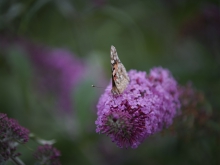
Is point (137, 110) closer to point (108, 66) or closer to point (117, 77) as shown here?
point (117, 77)

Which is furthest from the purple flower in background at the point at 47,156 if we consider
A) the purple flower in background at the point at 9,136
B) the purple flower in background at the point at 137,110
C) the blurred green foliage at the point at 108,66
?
the blurred green foliage at the point at 108,66

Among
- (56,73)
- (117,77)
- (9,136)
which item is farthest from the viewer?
(56,73)

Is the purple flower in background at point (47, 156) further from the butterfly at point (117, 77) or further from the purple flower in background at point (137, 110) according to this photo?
the butterfly at point (117, 77)

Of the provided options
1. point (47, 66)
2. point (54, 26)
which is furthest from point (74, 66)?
point (54, 26)

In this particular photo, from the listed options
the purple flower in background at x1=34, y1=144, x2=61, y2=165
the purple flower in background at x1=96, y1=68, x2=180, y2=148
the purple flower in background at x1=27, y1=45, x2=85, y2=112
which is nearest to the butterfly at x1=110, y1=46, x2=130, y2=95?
the purple flower in background at x1=96, y1=68, x2=180, y2=148

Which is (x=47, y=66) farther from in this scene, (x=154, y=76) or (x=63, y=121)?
(x=154, y=76)

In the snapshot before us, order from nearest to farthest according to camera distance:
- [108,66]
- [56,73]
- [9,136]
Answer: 1. [9,136]
2. [56,73]
3. [108,66]

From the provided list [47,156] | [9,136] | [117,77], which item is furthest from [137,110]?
[9,136]
